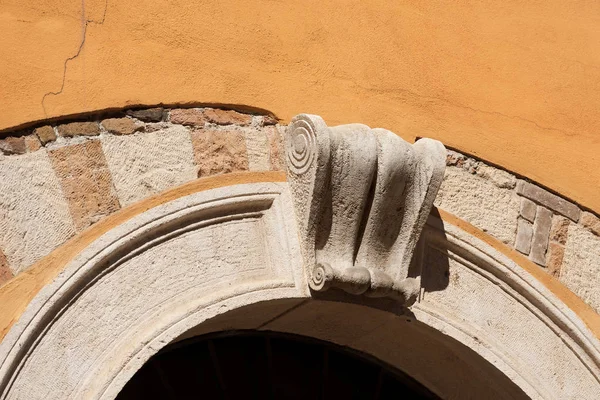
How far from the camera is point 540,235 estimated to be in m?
3.59

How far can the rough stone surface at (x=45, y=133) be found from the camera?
2.95 meters

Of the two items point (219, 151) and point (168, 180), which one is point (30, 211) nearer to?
point (168, 180)

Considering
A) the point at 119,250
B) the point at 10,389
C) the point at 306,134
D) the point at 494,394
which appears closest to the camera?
the point at 10,389

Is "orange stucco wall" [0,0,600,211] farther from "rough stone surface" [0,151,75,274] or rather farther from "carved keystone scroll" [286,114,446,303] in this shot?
"carved keystone scroll" [286,114,446,303]

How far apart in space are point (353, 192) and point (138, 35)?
725 millimetres

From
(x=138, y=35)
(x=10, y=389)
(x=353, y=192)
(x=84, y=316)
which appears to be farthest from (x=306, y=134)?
(x=10, y=389)

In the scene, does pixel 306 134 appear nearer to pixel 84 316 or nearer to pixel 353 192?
pixel 353 192

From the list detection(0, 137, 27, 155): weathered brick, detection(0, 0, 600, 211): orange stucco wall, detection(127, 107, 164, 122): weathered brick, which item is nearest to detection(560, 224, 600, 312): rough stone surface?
detection(0, 0, 600, 211): orange stucco wall

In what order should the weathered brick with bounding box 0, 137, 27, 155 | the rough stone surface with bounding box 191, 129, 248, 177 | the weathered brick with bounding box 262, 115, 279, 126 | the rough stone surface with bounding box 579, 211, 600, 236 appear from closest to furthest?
1. the weathered brick with bounding box 0, 137, 27, 155
2. the rough stone surface with bounding box 191, 129, 248, 177
3. the weathered brick with bounding box 262, 115, 279, 126
4. the rough stone surface with bounding box 579, 211, 600, 236

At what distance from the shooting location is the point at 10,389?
8.88 feet

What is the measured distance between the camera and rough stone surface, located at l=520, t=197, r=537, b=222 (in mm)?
3580

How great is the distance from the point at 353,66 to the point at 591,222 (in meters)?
0.91

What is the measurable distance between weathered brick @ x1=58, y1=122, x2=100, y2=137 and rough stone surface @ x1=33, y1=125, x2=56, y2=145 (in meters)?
0.02

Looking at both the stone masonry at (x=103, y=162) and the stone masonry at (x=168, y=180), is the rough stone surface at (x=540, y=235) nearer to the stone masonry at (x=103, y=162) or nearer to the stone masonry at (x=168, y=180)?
the stone masonry at (x=168, y=180)
